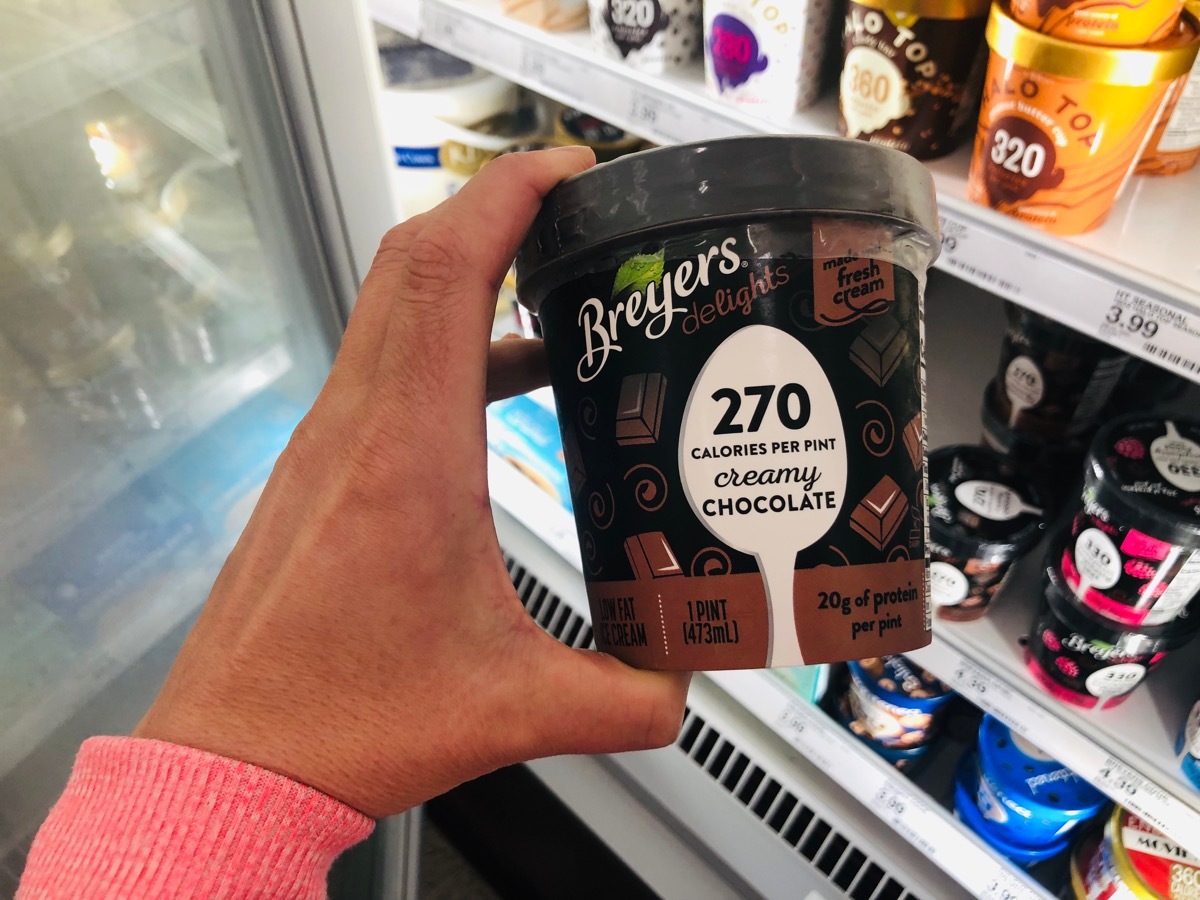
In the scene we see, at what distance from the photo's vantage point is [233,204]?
1078 mm

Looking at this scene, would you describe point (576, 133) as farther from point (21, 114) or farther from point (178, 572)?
point (178, 572)

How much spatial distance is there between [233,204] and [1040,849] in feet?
3.82

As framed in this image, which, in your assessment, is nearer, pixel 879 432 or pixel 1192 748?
pixel 879 432

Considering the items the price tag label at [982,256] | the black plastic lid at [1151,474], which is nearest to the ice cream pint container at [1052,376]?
the black plastic lid at [1151,474]

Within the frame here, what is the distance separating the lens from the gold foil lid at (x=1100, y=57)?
1.68ft

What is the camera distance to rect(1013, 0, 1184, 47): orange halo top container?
51 centimetres

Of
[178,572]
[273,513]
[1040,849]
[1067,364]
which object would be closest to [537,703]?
[273,513]

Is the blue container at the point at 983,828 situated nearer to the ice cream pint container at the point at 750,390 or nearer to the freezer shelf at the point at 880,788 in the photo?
the freezer shelf at the point at 880,788

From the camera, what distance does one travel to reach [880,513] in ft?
1.59

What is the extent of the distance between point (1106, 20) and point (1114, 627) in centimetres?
44

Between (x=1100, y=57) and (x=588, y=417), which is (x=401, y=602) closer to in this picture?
(x=588, y=417)

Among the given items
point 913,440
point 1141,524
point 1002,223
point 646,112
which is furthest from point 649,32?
point 1141,524

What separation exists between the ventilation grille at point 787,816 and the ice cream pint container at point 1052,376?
1.69 ft

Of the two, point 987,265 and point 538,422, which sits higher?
point 987,265
